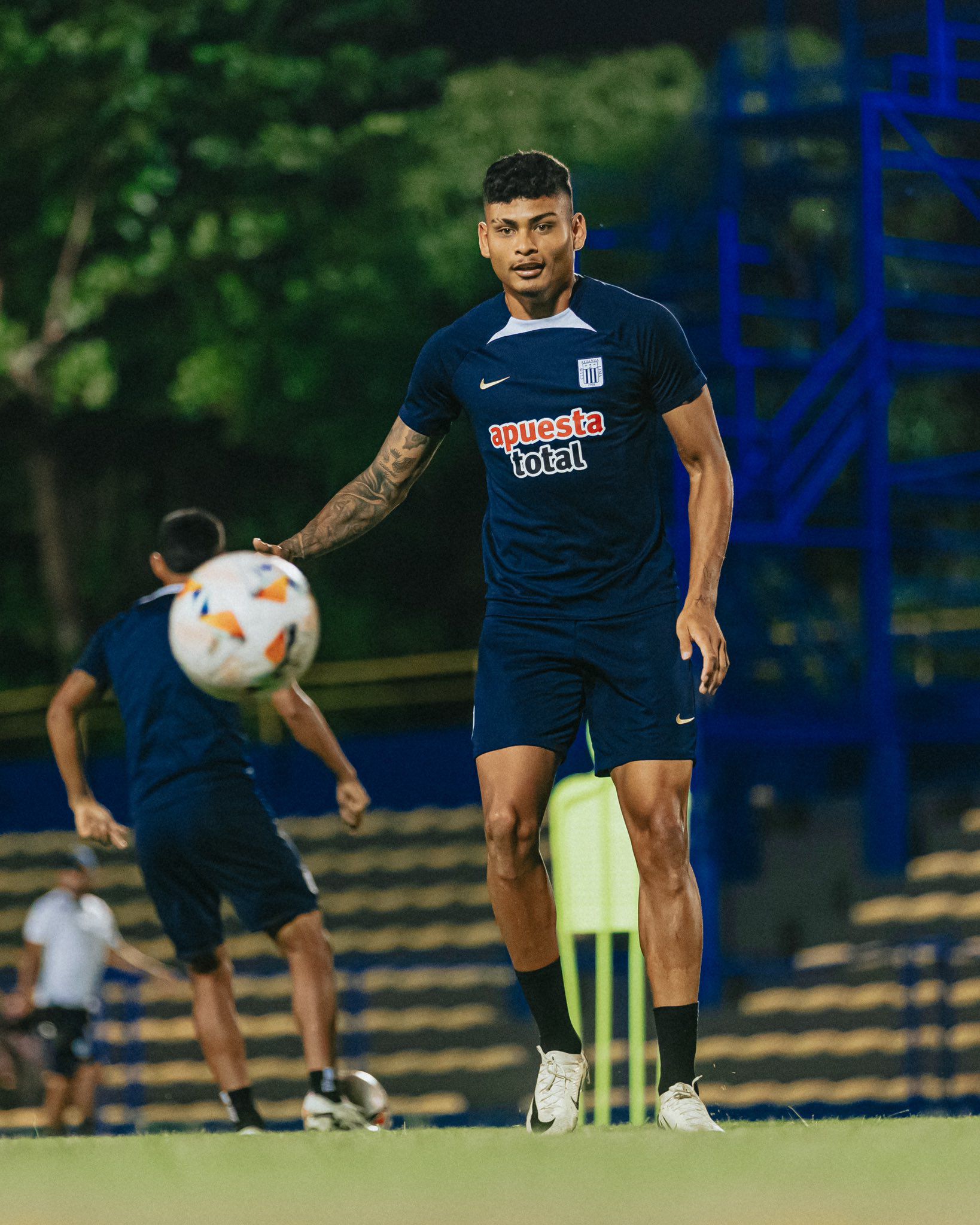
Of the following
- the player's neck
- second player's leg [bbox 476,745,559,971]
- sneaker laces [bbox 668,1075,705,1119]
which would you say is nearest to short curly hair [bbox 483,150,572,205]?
the player's neck

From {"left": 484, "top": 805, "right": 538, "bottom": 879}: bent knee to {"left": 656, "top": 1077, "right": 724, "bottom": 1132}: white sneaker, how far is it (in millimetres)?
630

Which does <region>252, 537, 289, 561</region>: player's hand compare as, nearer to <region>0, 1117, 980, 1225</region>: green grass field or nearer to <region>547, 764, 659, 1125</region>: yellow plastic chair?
<region>0, 1117, 980, 1225</region>: green grass field

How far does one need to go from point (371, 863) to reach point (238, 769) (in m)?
12.3

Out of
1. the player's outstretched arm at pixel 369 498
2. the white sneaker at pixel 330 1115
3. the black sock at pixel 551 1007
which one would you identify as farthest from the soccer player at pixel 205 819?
the black sock at pixel 551 1007

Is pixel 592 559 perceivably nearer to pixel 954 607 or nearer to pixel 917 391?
pixel 954 607

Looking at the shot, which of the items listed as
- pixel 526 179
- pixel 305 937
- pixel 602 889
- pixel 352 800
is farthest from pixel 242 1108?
pixel 526 179

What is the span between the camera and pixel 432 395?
5.20m

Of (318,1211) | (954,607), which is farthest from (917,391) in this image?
(318,1211)

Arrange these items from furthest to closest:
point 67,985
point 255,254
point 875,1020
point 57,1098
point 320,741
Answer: point 255,254
point 875,1020
point 67,985
point 57,1098
point 320,741

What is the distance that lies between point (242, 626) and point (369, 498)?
48cm

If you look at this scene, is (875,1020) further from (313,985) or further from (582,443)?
(582,443)

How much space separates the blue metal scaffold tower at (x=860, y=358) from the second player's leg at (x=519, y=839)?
9.48 m

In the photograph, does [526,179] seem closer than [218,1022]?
Yes

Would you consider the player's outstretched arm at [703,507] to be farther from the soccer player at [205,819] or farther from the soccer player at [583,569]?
the soccer player at [205,819]
